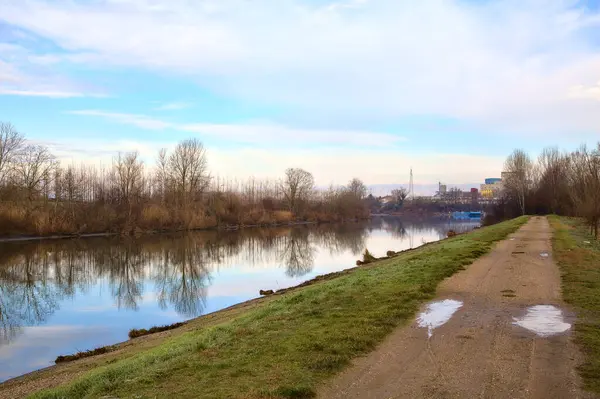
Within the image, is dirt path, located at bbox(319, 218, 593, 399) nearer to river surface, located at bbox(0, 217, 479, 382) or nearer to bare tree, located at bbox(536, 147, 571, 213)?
river surface, located at bbox(0, 217, 479, 382)

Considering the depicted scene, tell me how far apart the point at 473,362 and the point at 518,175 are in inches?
3229

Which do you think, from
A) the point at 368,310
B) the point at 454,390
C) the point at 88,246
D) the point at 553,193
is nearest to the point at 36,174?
the point at 88,246

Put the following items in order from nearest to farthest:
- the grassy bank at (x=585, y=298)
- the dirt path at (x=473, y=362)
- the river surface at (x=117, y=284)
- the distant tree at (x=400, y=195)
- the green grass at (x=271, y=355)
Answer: the dirt path at (x=473, y=362) < the green grass at (x=271, y=355) < the grassy bank at (x=585, y=298) < the river surface at (x=117, y=284) < the distant tree at (x=400, y=195)

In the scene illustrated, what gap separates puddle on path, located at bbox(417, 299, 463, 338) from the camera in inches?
319

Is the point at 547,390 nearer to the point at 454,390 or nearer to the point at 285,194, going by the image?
the point at 454,390

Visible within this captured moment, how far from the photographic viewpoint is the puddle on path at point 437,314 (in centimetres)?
811

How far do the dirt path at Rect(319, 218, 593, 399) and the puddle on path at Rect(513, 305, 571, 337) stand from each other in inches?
5.5

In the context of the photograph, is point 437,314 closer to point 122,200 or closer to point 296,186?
point 122,200

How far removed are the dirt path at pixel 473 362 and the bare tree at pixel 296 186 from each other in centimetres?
8587

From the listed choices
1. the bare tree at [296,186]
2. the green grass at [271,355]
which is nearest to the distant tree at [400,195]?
the bare tree at [296,186]

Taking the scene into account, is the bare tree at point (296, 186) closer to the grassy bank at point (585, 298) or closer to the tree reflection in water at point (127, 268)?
the tree reflection in water at point (127, 268)

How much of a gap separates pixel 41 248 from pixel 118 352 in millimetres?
33018

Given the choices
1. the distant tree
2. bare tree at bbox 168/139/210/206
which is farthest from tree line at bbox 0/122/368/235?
the distant tree

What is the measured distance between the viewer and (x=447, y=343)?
23.0 ft
